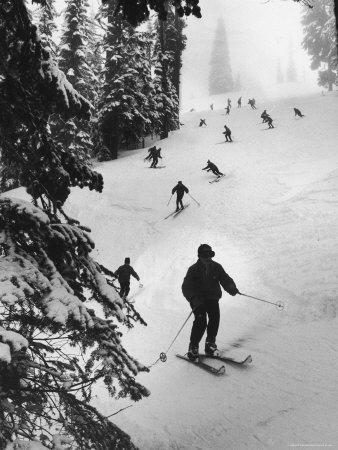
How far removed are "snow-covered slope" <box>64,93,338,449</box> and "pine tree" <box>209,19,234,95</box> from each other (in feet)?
206

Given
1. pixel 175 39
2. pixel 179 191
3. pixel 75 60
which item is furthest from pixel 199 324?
pixel 175 39

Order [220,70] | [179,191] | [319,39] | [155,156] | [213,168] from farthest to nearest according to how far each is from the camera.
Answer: [220,70]
[319,39]
[155,156]
[213,168]
[179,191]

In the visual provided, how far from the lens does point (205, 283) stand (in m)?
6.55

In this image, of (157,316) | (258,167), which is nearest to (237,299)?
(157,316)

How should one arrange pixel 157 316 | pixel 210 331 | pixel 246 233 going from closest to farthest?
pixel 210 331 → pixel 157 316 → pixel 246 233

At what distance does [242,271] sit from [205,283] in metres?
6.41

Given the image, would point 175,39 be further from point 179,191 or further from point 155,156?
point 179,191

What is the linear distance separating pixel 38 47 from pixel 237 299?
8.59 m

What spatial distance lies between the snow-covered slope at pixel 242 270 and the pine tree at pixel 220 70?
62936mm

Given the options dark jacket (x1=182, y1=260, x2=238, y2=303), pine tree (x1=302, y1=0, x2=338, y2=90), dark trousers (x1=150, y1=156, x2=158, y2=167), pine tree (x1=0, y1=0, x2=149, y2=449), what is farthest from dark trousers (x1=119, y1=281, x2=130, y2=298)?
pine tree (x1=302, y1=0, x2=338, y2=90)

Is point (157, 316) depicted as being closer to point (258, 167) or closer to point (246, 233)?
point (246, 233)

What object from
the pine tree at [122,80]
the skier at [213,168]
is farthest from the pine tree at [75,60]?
the skier at [213,168]

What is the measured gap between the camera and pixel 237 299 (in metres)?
10.7

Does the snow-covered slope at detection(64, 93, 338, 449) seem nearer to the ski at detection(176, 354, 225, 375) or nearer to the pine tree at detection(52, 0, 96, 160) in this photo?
the ski at detection(176, 354, 225, 375)
